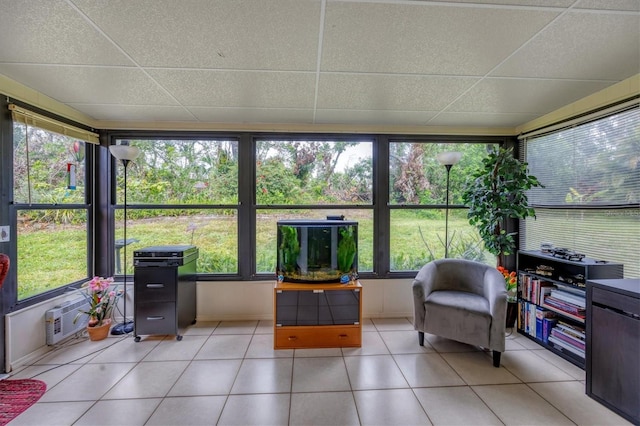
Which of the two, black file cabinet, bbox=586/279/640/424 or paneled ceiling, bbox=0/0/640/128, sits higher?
paneled ceiling, bbox=0/0/640/128

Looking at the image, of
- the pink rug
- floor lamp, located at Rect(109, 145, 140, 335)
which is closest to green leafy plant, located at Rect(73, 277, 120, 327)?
floor lamp, located at Rect(109, 145, 140, 335)

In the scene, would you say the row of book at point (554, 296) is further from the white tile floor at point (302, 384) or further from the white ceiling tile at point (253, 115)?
the white ceiling tile at point (253, 115)

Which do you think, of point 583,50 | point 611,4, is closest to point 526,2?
point 611,4

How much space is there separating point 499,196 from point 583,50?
146cm

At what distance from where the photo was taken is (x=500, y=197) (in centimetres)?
287

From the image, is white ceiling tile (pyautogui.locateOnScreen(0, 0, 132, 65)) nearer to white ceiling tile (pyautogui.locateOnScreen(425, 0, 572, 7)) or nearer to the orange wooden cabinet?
white ceiling tile (pyautogui.locateOnScreen(425, 0, 572, 7))

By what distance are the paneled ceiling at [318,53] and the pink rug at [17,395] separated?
2.26 m

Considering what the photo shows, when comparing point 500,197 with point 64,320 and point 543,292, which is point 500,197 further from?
point 64,320

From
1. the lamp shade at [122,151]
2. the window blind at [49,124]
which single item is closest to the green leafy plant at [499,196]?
the lamp shade at [122,151]

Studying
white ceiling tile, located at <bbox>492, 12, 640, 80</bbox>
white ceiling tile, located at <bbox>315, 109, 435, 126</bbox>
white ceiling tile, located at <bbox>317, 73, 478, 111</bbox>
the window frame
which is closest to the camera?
white ceiling tile, located at <bbox>492, 12, 640, 80</bbox>

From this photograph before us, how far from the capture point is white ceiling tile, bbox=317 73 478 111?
2.07m

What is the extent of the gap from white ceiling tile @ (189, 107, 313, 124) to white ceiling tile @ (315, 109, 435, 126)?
0.17 m

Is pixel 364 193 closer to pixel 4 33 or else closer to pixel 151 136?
pixel 151 136

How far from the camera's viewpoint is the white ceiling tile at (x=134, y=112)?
104 inches
